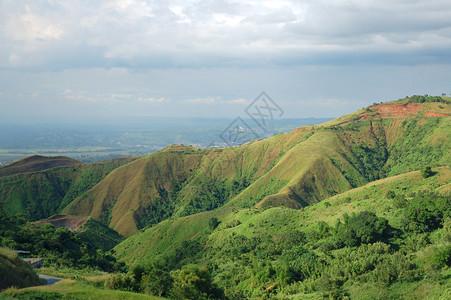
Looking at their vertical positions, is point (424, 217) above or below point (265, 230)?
above

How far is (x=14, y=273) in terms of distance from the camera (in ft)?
77.2

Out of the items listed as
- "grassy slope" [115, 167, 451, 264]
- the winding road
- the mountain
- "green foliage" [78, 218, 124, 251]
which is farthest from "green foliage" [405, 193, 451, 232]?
"green foliage" [78, 218, 124, 251]

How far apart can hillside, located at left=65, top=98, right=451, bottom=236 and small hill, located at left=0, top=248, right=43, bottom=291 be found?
225 feet

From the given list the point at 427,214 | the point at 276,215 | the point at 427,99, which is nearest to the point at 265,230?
the point at 276,215

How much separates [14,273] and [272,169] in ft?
303

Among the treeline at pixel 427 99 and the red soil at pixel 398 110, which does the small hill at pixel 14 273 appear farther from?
the treeline at pixel 427 99

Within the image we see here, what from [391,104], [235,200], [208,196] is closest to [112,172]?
[208,196]

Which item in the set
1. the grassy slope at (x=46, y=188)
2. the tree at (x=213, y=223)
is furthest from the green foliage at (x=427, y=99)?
the grassy slope at (x=46, y=188)

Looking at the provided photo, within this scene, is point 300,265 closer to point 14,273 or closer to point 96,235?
point 14,273

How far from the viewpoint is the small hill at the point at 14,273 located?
22.5 m

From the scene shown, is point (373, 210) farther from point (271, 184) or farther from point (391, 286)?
point (271, 184)

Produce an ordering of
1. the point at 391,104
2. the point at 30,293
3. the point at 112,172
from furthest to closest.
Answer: the point at 391,104, the point at 112,172, the point at 30,293

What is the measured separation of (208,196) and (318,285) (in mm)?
88029

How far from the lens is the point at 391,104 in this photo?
158 metres
